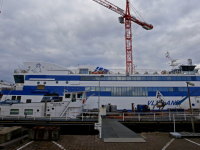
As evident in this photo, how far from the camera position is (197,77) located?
1222 inches

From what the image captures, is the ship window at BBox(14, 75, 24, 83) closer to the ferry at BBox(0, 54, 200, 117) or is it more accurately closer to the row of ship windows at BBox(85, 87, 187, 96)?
the ferry at BBox(0, 54, 200, 117)

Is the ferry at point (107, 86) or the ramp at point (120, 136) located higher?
the ferry at point (107, 86)

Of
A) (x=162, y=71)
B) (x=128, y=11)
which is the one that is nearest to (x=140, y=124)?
(x=162, y=71)

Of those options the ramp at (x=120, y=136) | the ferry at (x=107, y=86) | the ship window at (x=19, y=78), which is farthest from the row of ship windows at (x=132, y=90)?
the ramp at (x=120, y=136)

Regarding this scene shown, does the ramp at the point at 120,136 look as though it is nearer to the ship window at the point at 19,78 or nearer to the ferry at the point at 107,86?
the ferry at the point at 107,86

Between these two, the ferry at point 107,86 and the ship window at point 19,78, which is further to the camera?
the ship window at point 19,78

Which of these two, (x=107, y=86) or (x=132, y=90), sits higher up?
(x=107, y=86)

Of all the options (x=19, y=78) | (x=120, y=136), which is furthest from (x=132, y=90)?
(x=19, y=78)

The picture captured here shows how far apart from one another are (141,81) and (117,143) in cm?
2336

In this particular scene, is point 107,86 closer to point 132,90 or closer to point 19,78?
point 132,90

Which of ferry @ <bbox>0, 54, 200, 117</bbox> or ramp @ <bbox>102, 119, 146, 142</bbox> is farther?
ferry @ <bbox>0, 54, 200, 117</bbox>

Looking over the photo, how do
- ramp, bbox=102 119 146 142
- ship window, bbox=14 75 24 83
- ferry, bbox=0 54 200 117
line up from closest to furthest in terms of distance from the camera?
ramp, bbox=102 119 146 142 → ferry, bbox=0 54 200 117 → ship window, bbox=14 75 24 83

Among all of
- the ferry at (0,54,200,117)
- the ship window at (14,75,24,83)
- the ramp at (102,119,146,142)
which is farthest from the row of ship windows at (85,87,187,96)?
the ramp at (102,119,146,142)

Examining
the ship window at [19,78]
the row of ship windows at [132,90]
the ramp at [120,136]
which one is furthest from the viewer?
the ship window at [19,78]
